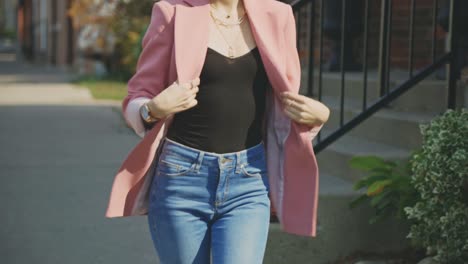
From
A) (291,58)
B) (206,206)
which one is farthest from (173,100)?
(291,58)

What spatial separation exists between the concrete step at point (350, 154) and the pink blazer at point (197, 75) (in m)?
2.17

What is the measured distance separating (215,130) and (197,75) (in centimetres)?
20

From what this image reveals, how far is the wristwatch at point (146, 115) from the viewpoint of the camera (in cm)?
256

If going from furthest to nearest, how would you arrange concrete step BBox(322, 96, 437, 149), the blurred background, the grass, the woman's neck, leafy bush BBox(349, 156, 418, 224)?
the grass
concrete step BBox(322, 96, 437, 149)
leafy bush BBox(349, 156, 418, 224)
the blurred background
the woman's neck

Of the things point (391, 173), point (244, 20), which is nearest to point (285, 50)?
point (244, 20)

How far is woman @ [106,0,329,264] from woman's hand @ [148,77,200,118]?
13 mm

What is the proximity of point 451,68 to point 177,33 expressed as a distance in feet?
9.17

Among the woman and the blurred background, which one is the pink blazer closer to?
the woman

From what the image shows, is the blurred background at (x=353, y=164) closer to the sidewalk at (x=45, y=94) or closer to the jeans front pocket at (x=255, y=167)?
the jeans front pocket at (x=255, y=167)

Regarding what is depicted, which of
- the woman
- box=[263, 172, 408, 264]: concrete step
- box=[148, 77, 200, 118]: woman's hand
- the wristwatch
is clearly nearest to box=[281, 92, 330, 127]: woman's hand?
the woman

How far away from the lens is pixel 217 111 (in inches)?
104

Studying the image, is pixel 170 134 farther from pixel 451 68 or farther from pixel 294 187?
pixel 451 68

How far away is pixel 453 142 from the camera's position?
152 inches

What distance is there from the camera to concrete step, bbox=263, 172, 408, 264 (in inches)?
169
